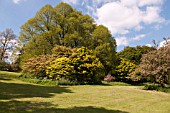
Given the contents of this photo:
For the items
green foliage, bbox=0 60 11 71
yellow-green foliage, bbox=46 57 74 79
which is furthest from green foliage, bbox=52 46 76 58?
green foliage, bbox=0 60 11 71

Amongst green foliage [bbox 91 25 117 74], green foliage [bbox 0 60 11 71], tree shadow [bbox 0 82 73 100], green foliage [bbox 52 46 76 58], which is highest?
green foliage [bbox 91 25 117 74]

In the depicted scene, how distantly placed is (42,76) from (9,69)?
18.5 m

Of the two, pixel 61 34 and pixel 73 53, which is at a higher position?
pixel 61 34

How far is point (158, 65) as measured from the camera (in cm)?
2550

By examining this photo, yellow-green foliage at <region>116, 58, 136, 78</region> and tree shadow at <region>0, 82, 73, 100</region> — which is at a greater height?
yellow-green foliage at <region>116, 58, 136, 78</region>

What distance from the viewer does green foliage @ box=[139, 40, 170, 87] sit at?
24922 mm

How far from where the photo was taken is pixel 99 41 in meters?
38.4

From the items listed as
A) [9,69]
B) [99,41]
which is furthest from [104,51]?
[9,69]

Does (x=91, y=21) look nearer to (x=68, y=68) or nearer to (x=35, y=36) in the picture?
(x=35, y=36)

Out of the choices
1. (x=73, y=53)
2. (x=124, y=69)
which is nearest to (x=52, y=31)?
(x=73, y=53)

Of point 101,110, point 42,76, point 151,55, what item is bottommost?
point 101,110

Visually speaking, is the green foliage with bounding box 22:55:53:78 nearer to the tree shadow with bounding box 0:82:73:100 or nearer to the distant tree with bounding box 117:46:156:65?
the tree shadow with bounding box 0:82:73:100

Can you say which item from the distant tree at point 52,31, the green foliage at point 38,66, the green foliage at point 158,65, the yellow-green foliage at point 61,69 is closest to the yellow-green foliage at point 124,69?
the distant tree at point 52,31

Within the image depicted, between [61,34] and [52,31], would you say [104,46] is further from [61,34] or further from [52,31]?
[52,31]
